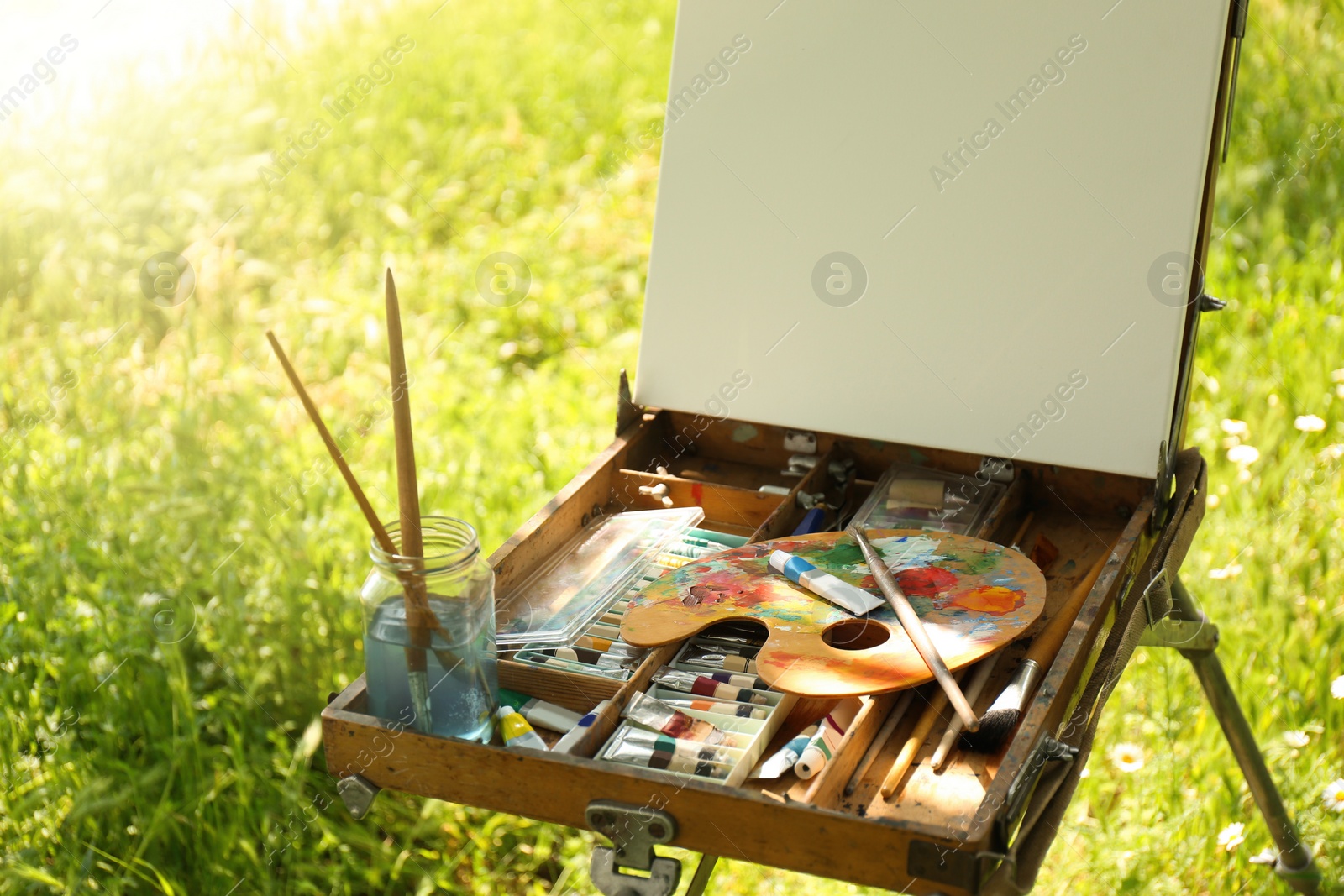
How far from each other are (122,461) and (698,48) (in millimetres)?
1997

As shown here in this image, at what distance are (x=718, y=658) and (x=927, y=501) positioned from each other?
0.55 meters

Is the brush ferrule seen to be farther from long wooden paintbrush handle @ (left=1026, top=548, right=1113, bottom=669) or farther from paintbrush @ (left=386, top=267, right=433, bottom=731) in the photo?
paintbrush @ (left=386, top=267, right=433, bottom=731)

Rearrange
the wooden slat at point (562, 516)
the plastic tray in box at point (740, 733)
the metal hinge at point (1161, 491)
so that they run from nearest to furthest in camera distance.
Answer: the plastic tray in box at point (740, 733), the wooden slat at point (562, 516), the metal hinge at point (1161, 491)

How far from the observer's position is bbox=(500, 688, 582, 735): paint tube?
5.08 ft

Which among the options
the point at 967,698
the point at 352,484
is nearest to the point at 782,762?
the point at 967,698

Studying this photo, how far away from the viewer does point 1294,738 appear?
93.8 inches

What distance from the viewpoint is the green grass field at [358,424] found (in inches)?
100

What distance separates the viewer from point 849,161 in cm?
207

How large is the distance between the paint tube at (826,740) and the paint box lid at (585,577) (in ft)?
1.22

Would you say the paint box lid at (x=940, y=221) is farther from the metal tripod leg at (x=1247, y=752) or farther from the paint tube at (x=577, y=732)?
the paint tube at (x=577, y=732)

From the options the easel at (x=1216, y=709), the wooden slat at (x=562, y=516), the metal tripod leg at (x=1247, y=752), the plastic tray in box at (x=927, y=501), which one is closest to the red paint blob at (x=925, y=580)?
the plastic tray in box at (x=927, y=501)

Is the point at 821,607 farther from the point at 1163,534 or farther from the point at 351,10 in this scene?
the point at 351,10

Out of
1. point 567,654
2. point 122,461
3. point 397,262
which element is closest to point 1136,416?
point 567,654

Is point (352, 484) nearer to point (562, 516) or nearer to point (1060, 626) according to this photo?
point (562, 516)
